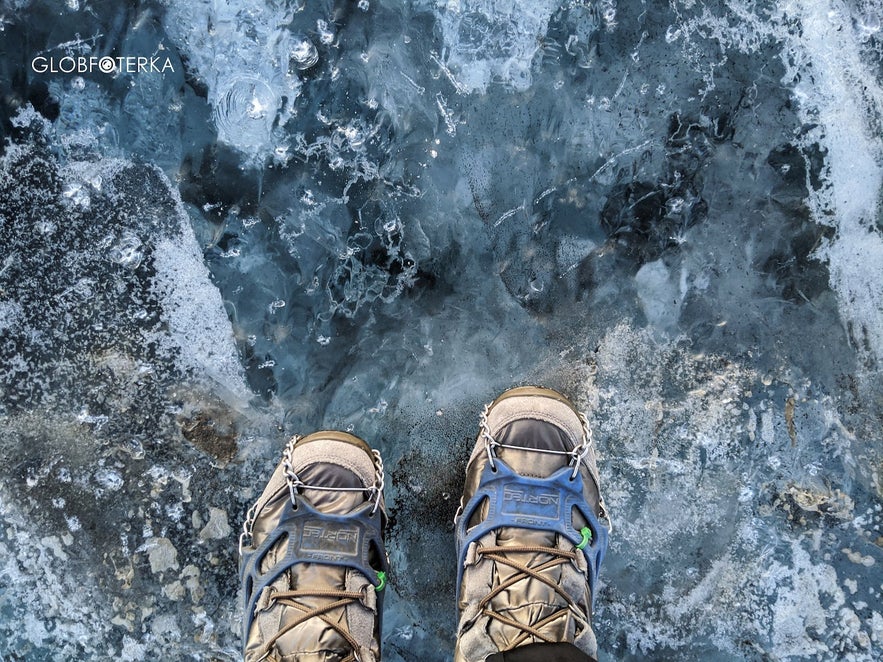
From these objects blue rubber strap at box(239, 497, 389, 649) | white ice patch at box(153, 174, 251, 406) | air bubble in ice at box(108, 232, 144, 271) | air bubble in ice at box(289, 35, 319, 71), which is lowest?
blue rubber strap at box(239, 497, 389, 649)

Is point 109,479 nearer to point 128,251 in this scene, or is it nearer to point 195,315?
point 195,315

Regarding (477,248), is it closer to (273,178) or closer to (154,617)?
(273,178)

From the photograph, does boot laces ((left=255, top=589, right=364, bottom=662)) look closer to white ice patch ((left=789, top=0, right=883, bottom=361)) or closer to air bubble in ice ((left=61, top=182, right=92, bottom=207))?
air bubble in ice ((left=61, top=182, right=92, bottom=207))

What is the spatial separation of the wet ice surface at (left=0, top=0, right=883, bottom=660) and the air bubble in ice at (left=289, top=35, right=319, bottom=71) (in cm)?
1

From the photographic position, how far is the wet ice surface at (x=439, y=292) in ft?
6.05

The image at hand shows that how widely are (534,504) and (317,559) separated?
621 mm

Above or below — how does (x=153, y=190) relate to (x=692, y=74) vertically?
below

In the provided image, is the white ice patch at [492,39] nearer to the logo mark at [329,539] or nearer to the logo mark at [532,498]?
the logo mark at [532,498]

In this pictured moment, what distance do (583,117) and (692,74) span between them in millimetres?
355

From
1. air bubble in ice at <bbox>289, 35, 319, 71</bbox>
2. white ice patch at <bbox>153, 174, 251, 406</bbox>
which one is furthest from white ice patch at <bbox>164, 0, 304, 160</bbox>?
white ice patch at <bbox>153, 174, 251, 406</bbox>

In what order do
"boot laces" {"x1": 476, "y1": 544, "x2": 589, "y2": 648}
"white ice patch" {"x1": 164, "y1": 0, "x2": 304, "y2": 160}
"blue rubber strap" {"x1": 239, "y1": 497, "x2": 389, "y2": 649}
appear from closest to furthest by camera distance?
"boot laces" {"x1": 476, "y1": 544, "x2": 589, "y2": 648}
"blue rubber strap" {"x1": 239, "y1": 497, "x2": 389, "y2": 649}
"white ice patch" {"x1": 164, "y1": 0, "x2": 304, "y2": 160}

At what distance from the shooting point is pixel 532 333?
6.20 feet

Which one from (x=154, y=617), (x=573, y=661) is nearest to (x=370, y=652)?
(x=573, y=661)

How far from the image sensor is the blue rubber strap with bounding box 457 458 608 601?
1705 mm
